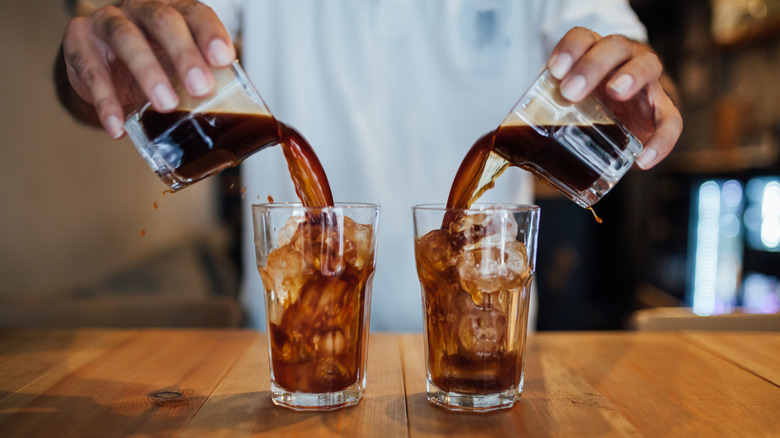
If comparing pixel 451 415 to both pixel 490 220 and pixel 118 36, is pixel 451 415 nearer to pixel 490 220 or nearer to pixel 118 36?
pixel 490 220

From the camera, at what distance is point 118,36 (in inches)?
33.1

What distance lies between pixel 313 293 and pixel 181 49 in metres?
0.36

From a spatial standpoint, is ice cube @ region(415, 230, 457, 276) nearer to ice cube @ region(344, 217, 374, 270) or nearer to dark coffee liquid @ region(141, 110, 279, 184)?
ice cube @ region(344, 217, 374, 270)

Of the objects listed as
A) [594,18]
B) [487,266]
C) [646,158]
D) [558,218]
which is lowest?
[558,218]

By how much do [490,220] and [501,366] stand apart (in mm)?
209

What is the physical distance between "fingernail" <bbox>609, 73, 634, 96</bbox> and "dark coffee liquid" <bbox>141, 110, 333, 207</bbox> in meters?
0.44

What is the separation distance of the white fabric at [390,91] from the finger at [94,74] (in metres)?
0.86

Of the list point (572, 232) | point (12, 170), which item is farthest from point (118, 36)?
point (572, 232)

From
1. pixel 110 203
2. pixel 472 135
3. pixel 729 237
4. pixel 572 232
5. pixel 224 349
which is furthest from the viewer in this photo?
pixel 572 232

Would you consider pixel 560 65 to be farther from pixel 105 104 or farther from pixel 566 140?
pixel 105 104

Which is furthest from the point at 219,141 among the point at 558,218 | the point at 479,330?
the point at 558,218

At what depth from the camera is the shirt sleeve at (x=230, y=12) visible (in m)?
1.70

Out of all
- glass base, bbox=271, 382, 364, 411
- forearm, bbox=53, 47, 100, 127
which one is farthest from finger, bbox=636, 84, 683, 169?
forearm, bbox=53, 47, 100, 127

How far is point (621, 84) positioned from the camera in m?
0.88
